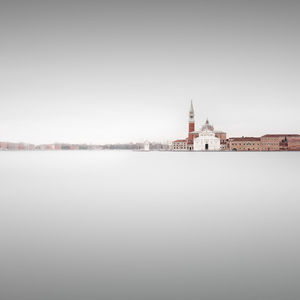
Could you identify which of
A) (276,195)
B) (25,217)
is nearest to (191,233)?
(25,217)

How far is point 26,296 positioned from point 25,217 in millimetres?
4695

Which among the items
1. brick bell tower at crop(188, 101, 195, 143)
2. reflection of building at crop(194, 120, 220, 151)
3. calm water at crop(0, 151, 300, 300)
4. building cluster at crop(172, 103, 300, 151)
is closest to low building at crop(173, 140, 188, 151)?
building cluster at crop(172, 103, 300, 151)

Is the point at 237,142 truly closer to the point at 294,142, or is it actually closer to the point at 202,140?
the point at 202,140

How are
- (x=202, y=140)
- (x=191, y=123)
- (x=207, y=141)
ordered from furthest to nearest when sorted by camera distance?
(x=191, y=123)
(x=202, y=140)
(x=207, y=141)

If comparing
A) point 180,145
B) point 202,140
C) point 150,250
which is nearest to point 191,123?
point 180,145

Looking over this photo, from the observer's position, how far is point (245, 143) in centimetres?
11425

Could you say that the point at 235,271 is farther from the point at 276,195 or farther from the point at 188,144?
the point at 188,144

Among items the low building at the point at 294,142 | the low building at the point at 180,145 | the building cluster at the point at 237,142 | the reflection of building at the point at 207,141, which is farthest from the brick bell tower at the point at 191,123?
the low building at the point at 294,142

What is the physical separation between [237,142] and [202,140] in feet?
48.2

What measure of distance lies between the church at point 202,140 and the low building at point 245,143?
5896 millimetres

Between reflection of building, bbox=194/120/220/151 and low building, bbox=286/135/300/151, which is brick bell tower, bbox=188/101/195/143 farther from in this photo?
low building, bbox=286/135/300/151

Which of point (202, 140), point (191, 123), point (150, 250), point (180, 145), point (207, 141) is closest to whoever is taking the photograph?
point (150, 250)

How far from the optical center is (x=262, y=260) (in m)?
4.87

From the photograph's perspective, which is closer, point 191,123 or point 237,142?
point 237,142
